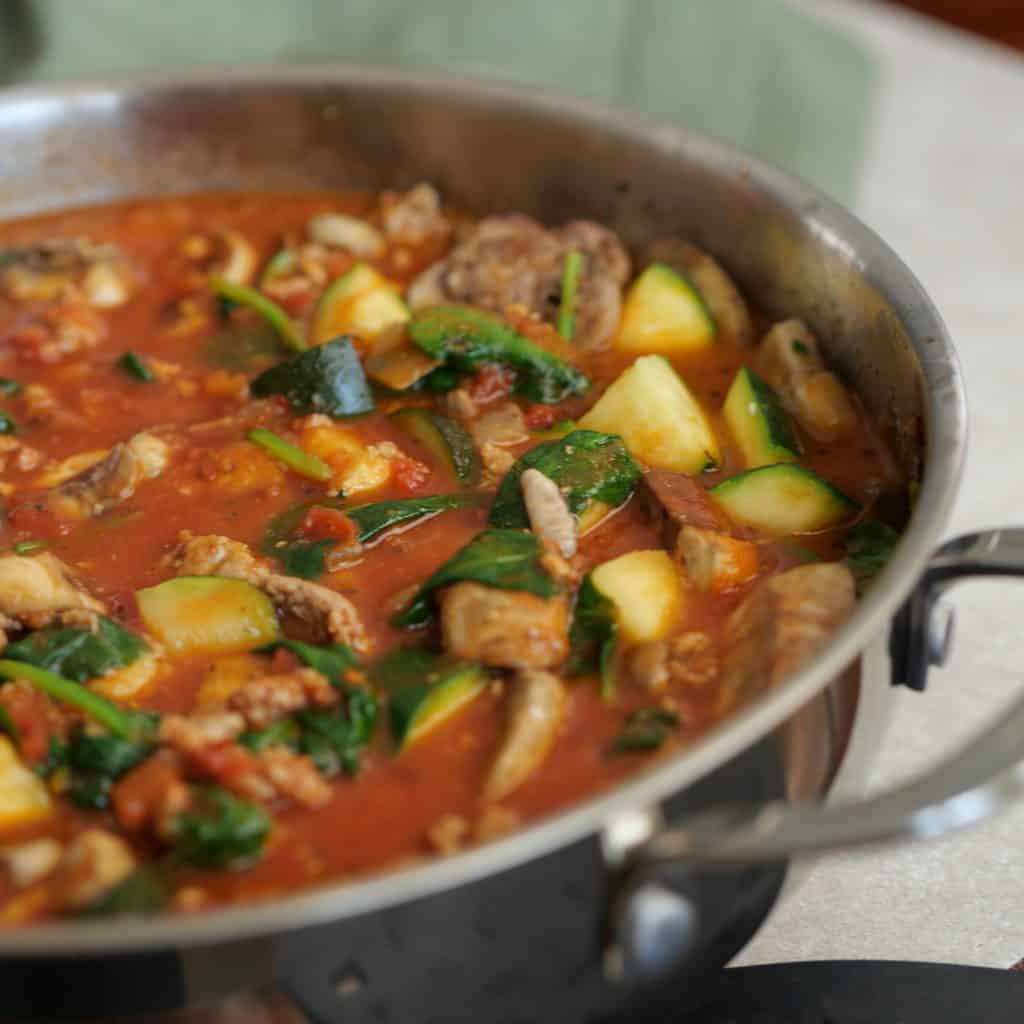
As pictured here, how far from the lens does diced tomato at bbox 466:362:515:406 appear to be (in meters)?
3.48

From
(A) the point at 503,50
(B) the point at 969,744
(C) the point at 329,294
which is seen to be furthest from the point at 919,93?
(B) the point at 969,744

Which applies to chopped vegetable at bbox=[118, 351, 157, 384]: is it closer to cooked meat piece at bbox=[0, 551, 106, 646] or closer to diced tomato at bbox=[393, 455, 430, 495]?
diced tomato at bbox=[393, 455, 430, 495]

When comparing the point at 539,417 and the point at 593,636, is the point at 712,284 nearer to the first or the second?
the point at 539,417

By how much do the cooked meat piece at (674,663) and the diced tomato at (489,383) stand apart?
0.98m

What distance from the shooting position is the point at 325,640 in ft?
8.96

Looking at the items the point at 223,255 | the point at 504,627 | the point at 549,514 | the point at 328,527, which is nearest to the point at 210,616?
the point at 328,527

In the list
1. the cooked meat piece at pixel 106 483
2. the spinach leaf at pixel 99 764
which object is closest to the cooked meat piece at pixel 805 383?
the cooked meat piece at pixel 106 483

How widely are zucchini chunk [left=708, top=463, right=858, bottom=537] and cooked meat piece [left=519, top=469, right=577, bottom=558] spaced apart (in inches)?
14.4

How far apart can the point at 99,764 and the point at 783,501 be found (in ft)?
4.81

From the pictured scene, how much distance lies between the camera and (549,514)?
2.92 metres

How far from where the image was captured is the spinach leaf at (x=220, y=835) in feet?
7.36

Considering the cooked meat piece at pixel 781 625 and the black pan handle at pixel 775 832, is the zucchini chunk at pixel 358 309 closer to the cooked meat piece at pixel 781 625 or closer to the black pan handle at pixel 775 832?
the cooked meat piece at pixel 781 625

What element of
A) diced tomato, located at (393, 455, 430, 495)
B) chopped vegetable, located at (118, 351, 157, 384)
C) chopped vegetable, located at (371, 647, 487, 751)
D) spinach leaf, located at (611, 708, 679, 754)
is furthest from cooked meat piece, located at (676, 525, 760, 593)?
chopped vegetable, located at (118, 351, 157, 384)

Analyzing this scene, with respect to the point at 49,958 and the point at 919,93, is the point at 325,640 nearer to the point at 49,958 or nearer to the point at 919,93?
the point at 49,958
